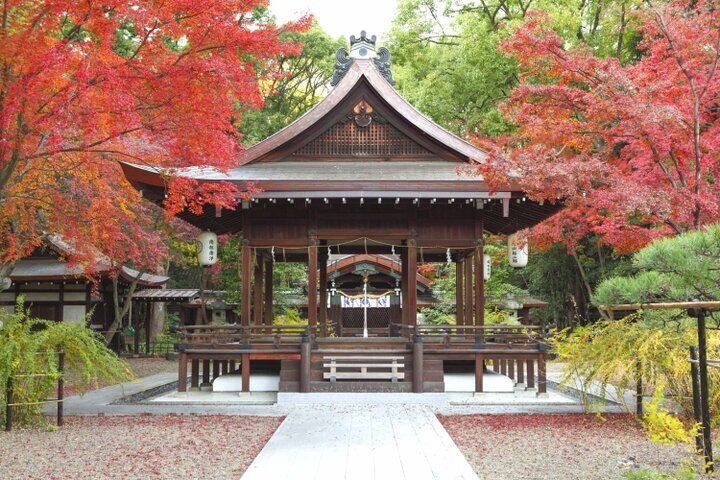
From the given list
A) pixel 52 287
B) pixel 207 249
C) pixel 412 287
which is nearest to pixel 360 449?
pixel 412 287

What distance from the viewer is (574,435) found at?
28.1 feet

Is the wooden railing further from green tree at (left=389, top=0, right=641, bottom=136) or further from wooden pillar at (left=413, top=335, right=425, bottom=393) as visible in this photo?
green tree at (left=389, top=0, right=641, bottom=136)

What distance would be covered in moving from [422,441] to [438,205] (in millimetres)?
6330

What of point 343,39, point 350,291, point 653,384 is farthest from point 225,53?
point 343,39

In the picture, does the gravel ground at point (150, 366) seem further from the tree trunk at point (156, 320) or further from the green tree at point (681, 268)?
the green tree at point (681, 268)

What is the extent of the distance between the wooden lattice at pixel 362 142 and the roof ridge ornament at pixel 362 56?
130 centimetres

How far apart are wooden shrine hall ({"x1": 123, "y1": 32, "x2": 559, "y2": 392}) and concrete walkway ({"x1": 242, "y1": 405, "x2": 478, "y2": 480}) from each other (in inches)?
76.8

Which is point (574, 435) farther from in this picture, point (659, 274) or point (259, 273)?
point (259, 273)

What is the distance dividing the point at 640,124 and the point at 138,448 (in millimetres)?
10455

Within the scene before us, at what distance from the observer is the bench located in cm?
1204

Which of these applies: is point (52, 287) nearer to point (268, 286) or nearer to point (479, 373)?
point (268, 286)

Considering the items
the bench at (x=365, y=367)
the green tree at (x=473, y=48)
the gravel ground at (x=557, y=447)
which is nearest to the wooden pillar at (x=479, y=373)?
the bench at (x=365, y=367)

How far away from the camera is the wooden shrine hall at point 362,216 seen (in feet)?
40.2

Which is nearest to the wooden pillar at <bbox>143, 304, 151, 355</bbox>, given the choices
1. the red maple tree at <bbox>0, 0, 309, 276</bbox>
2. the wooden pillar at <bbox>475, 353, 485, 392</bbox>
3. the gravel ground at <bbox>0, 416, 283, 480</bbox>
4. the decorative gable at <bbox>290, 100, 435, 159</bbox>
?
the red maple tree at <bbox>0, 0, 309, 276</bbox>
